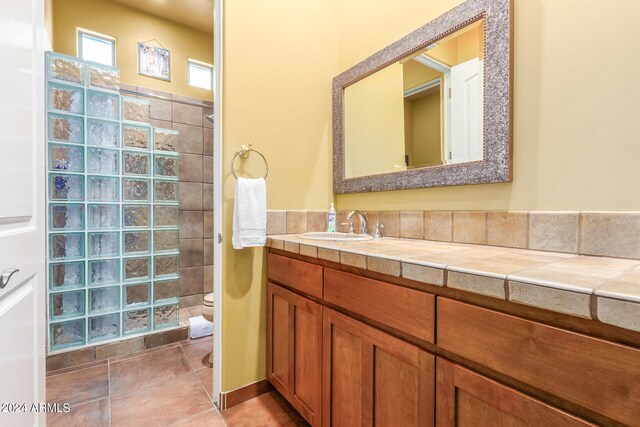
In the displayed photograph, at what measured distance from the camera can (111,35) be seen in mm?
2787

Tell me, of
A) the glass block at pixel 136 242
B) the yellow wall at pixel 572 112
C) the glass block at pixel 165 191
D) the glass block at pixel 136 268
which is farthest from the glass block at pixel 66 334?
the yellow wall at pixel 572 112

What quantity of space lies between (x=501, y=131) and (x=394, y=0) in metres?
0.99

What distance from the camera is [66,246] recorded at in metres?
1.99

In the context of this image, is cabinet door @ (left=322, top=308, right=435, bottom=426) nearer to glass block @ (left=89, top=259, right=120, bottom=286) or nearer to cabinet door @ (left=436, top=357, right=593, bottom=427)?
cabinet door @ (left=436, top=357, right=593, bottom=427)

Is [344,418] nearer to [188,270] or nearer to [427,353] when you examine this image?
[427,353]

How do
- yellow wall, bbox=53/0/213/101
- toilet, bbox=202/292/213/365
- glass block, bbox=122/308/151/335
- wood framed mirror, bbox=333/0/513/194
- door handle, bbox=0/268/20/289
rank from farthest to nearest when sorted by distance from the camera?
yellow wall, bbox=53/0/213/101
glass block, bbox=122/308/151/335
toilet, bbox=202/292/213/365
wood framed mirror, bbox=333/0/513/194
door handle, bbox=0/268/20/289

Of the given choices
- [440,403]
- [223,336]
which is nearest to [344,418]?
[440,403]

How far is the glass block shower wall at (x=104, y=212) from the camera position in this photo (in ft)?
6.41

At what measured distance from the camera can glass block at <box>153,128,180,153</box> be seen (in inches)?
94.9

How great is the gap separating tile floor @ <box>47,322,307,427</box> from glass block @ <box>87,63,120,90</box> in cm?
196

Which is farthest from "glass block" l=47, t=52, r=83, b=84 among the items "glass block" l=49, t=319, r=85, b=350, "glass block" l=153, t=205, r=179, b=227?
"glass block" l=49, t=319, r=85, b=350

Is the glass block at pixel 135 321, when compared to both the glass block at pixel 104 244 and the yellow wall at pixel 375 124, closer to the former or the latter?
the glass block at pixel 104 244

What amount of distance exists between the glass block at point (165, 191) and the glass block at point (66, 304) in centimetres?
84

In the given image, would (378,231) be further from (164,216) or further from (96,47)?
(96,47)
